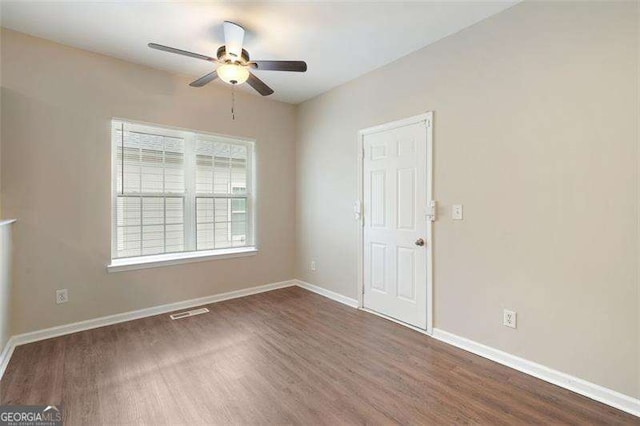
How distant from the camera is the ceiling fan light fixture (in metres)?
2.49

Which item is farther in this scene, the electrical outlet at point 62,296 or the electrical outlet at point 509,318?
the electrical outlet at point 62,296

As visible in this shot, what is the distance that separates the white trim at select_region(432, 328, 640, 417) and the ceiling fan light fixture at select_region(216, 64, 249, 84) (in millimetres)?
2961

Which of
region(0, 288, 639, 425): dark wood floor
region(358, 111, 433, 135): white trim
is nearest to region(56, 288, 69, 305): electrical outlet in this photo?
region(0, 288, 639, 425): dark wood floor

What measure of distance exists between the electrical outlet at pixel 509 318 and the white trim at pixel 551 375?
9.3 inches

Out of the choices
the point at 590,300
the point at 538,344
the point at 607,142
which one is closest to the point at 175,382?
the point at 538,344

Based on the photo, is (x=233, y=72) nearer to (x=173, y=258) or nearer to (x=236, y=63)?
(x=236, y=63)

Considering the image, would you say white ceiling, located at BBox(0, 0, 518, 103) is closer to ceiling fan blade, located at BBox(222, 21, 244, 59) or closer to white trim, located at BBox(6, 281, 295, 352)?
ceiling fan blade, located at BBox(222, 21, 244, 59)

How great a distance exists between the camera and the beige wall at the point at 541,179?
1880mm

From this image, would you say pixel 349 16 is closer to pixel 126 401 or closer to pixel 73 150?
pixel 73 150

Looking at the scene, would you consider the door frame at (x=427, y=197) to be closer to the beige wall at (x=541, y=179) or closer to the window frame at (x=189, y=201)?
the beige wall at (x=541, y=179)

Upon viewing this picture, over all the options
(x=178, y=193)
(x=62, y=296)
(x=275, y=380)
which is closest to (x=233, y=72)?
(x=178, y=193)

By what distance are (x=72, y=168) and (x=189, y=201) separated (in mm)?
1215

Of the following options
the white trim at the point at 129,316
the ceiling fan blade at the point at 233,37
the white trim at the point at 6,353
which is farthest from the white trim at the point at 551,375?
the white trim at the point at 6,353

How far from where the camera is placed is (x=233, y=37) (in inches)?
99.5
